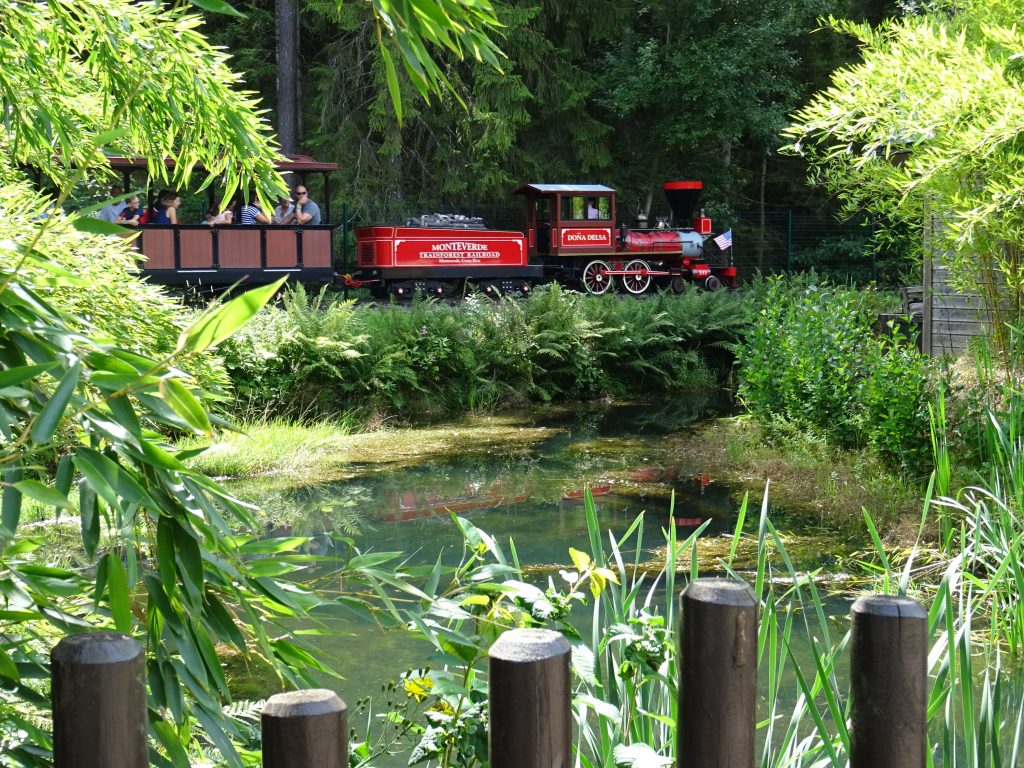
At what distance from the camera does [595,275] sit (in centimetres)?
2197

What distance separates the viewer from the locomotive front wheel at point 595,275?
2188 centimetres

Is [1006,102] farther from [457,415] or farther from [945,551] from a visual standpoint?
[457,415]

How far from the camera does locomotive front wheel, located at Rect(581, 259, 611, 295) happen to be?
A: 21.9 m

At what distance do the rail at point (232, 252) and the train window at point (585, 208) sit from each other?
5.30 m

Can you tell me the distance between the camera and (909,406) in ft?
23.6

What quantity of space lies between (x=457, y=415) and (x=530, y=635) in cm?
1157

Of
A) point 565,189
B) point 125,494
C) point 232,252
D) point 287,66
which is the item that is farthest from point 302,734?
point 287,66

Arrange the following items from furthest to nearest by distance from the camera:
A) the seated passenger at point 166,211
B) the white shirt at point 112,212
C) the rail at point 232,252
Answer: the seated passenger at point 166,211
the rail at point 232,252
the white shirt at point 112,212

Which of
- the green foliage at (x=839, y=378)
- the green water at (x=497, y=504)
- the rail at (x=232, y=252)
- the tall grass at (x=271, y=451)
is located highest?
the rail at (x=232, y=252)

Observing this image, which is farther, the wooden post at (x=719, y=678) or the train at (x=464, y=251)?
the train at (x=464, y=251)

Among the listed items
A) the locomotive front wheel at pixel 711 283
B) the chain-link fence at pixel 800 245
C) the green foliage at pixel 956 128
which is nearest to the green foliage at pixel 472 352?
the locomotive front wheel at pixel 711 283

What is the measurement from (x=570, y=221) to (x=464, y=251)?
2.54m

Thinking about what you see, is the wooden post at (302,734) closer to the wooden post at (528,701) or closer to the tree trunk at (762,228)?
the wooden post at (528,701)

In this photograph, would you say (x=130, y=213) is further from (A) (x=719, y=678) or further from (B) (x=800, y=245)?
(B) (x=800, y=245)
